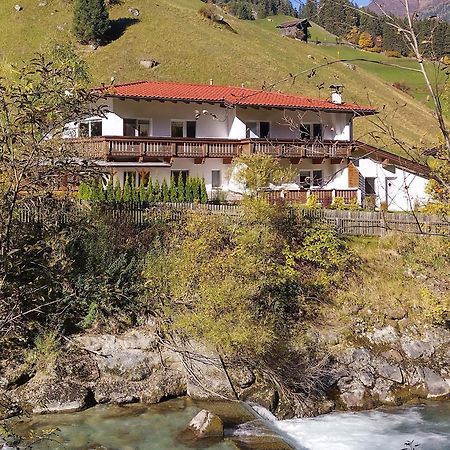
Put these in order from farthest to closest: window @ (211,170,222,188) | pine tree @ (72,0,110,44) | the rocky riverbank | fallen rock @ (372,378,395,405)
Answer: pine tree @ (72,0,110,44) < window @ (211,170,222,188) < fallen rock @ (372,378,395,405) < the rocky riverbank

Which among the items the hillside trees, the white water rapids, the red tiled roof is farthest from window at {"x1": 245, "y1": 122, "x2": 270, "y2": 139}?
the hillside trees

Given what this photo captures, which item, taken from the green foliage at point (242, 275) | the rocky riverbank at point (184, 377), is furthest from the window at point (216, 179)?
the rocky riverbank at point (184, 377)

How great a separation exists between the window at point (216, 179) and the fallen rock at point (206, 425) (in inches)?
794

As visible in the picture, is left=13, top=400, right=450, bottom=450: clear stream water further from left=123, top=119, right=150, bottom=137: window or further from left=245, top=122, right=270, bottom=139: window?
left=245, top=122, right=270, bottom=139: window

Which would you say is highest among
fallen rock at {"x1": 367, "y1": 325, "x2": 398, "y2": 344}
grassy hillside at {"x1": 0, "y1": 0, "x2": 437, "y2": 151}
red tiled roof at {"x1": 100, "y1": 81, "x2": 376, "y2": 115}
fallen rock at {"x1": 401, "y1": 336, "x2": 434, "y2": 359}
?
grassy hillside at {"x1": 0, "y1": 0, "x2": 437, "y2": 151}

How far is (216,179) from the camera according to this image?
Answer: 32.8m

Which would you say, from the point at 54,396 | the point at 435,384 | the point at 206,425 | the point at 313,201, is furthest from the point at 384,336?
the point at 54,396

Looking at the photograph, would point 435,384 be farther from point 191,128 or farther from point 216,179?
point 191,128

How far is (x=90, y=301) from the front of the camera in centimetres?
1828

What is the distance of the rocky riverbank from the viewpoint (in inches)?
620

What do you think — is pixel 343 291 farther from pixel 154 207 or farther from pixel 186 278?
pixel 154 207

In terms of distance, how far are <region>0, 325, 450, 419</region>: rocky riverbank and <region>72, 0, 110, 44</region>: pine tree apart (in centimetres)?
6411

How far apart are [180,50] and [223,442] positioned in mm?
67271

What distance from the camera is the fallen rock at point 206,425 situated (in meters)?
13.1
